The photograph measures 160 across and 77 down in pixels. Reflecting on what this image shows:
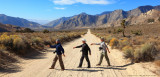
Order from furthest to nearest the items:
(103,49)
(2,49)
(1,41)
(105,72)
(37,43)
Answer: (37,43), (1,41), (2,49), (103,49), (105,72)

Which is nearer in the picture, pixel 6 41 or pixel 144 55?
pixel 144 55

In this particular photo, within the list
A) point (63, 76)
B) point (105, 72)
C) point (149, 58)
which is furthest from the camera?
point (149, 58)

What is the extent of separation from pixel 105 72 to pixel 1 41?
8.84 m

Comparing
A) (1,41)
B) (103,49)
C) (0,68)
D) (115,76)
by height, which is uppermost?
(1,41)

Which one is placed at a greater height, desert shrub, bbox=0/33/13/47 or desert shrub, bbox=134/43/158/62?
desert shrub, bbox=0/33/13/47

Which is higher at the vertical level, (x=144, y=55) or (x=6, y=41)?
(x=6, y=41)

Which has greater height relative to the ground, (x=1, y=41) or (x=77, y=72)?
(x=1, y=41)

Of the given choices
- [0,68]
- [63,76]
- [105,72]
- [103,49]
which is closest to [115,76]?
[105,72]

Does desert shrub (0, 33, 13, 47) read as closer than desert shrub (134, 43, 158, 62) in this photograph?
No

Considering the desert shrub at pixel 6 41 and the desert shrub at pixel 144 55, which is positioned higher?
the desert shrub at pixel 6 41

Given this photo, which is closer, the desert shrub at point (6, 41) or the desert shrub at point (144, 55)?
the desert shrub at point (144, 55)

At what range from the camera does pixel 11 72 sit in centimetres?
718

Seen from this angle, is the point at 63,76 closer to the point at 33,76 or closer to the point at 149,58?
the point at 33,76

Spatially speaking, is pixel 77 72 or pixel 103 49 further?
pixel 103 49
